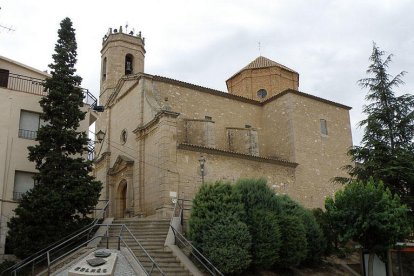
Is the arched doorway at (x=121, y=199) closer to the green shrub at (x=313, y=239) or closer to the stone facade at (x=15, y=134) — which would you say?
the stone facade at (x=15, y=134)

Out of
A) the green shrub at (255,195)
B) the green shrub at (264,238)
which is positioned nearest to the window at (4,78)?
the green shrub at (255,195)

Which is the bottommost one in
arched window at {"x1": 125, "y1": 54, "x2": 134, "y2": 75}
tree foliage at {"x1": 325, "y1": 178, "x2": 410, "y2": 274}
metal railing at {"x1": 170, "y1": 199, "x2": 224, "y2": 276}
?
metal railing at {"x1": 170, "y1": 199, "x2": 224, "y2": 276}

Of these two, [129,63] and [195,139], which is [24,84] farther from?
[129,63]

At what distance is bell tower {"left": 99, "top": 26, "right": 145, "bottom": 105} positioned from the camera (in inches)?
1104

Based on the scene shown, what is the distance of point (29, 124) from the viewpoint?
17.6 meters

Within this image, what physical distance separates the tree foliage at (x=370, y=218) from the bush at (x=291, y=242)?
1.33 metres

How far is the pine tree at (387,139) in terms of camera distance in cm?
1703

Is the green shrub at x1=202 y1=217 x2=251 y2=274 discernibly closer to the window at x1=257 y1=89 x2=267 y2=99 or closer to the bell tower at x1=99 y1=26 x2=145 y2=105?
the bell tower at x1=99 y1=26 x2=145 y2=105

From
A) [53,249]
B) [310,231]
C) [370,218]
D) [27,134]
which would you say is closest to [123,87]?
[27,134]

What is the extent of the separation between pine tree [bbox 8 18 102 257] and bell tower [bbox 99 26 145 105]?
411 inches

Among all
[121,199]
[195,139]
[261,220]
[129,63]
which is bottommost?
[261,220]

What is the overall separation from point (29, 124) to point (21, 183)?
2.47 meters

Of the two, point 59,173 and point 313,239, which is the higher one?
point 59,173

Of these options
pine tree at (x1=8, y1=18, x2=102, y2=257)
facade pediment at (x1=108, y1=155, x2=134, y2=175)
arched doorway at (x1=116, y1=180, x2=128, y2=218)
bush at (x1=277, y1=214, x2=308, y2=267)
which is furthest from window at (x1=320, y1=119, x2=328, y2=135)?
pine tree at (x1=8, y1=18, x2=102, y2=257)
